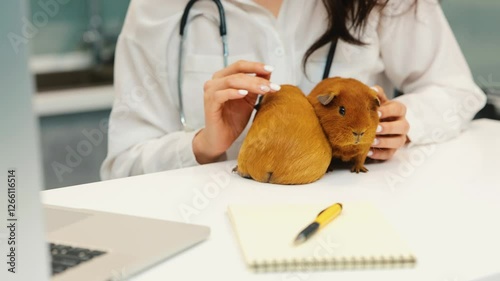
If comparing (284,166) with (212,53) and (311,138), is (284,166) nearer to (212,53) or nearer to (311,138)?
(311,138)

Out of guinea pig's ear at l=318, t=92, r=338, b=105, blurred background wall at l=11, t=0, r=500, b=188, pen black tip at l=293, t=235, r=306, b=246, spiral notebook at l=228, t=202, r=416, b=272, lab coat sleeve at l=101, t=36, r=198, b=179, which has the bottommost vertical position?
blurred background wall at l=11, t=0, r=500, b=188

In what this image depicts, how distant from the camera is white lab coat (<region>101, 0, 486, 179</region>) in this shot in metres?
1.01

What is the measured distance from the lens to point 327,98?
2.48 feet

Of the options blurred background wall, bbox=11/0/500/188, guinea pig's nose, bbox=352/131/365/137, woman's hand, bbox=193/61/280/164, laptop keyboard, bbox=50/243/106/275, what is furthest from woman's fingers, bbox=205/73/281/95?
blurred background wall, bbox=11/0/500/188

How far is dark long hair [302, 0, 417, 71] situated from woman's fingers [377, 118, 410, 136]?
7.8 inches

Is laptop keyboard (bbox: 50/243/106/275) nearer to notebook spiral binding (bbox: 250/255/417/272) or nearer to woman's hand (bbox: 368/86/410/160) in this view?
notebook spiral binding (bbox: 250/255/417/272)

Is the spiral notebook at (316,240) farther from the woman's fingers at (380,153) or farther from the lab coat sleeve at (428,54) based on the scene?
the lab coat sleeve at (428,54)

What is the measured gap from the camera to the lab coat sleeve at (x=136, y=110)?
3.39 ft

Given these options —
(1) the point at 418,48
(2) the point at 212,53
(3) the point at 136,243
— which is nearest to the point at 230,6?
(2) the point at 212,53

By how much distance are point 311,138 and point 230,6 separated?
0.35 meters

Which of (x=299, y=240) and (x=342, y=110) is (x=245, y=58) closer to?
(x=342, y=110)

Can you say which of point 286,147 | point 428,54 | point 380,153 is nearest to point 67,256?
point 286,147

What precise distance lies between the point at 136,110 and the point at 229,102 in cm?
24

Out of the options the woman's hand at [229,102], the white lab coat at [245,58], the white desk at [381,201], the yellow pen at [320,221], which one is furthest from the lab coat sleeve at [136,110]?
the yellow pen at [320,221]
